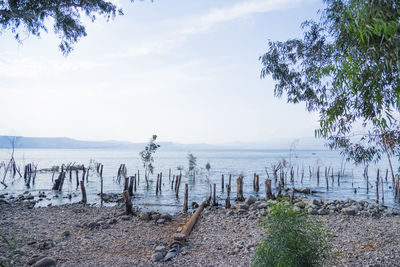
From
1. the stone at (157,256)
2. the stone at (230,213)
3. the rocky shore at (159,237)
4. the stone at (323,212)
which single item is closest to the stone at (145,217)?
the rocky shore at (159,237)

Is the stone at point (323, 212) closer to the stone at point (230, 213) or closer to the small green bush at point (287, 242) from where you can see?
the stone at point (230, 213)

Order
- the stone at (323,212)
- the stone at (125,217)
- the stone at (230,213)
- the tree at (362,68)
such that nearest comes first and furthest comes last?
the tree at (362,68)
the stone at (125,217)
the stone at (323,212)
the stone at (230,213)

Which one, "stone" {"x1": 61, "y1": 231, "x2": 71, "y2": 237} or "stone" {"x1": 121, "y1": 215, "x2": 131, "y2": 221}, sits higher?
"stone" {"x1": 61, "y1": 231, "x2": 71, "y2": 237}

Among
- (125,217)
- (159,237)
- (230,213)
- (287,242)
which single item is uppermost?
(287,242)

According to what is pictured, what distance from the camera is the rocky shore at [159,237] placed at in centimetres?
675

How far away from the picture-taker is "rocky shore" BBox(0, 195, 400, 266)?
6.75 metres

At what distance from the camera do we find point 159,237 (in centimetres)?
928

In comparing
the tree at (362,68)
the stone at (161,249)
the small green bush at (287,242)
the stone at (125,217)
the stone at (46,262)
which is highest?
the tree at (362,68)

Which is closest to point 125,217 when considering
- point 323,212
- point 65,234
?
point 65,234

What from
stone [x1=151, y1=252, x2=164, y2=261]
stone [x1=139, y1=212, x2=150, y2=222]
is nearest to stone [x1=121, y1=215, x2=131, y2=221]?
stone [x1=139, y1=212, x2=150, y2=222]

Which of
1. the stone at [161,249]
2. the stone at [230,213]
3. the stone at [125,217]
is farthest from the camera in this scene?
the stone at [230,213]

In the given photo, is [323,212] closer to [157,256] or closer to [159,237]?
[159,237]

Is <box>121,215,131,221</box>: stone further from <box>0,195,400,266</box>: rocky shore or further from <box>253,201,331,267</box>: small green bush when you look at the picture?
<box>253,201,331,267</box>: small green bush

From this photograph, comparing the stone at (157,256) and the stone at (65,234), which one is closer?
the stone at (157,256)
